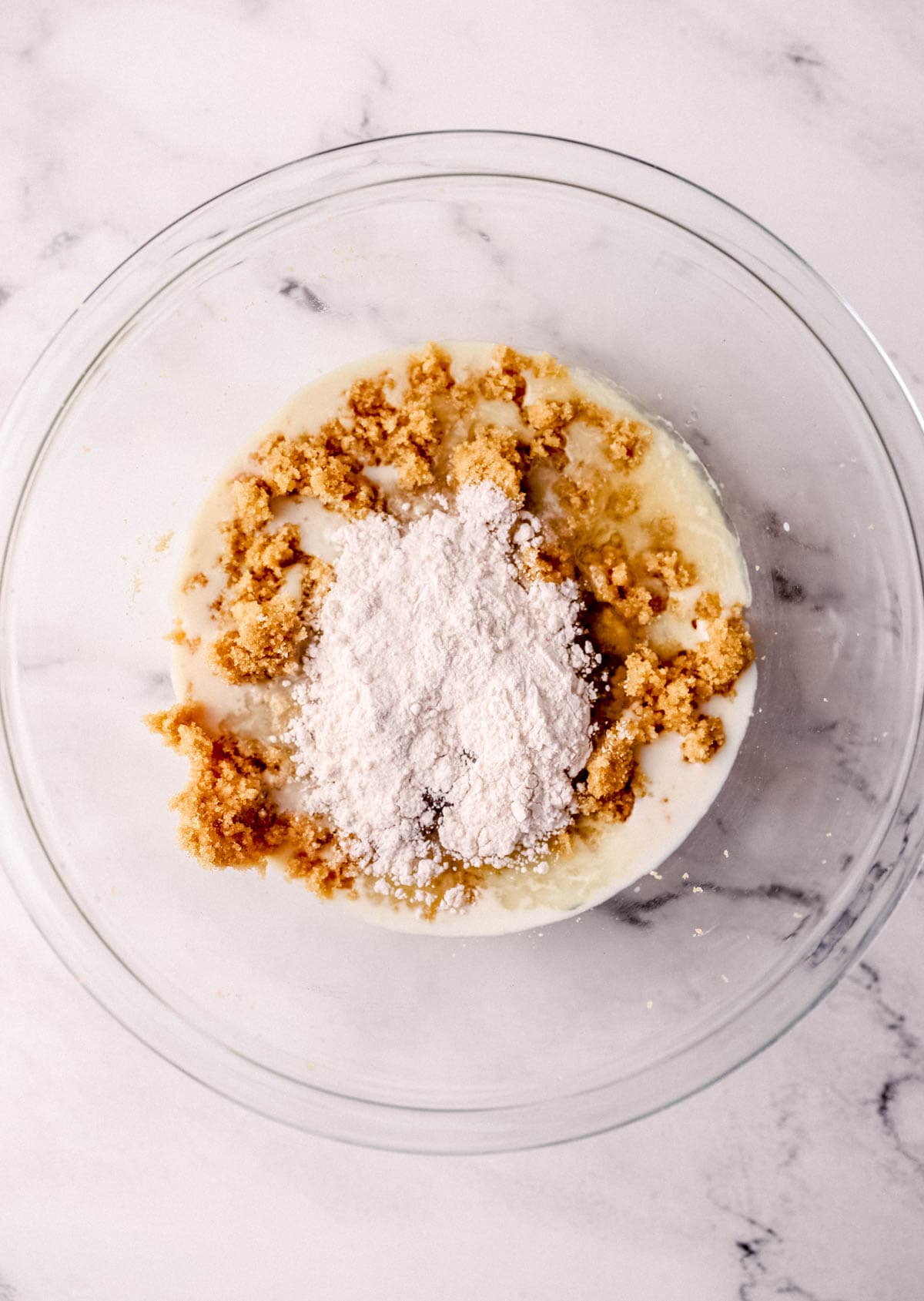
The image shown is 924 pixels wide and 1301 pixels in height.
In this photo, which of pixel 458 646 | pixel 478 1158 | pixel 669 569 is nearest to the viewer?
pixel 458 646

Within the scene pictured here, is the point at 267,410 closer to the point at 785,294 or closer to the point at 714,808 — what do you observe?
the point at 785,294

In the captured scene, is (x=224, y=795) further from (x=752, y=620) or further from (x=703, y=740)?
(x=752, y=620)

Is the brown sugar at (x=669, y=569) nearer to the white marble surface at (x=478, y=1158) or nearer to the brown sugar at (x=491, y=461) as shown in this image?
the brown sugar at (x=491, y=461)

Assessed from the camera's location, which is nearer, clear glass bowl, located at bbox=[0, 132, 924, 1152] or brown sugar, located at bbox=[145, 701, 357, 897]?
brown sugar, located at bbox=[145, 701, 357, 897]

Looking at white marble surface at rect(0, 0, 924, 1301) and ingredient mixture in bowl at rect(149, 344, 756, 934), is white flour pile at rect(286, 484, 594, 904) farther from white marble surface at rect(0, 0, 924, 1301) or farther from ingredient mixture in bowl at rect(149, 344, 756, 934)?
white marble surface at rect(0, 0, 924, 1301)

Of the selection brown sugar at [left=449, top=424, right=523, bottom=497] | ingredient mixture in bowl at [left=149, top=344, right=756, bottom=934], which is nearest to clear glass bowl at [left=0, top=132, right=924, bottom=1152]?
ingredient mixture in bowl at [left=149, top=344, right=756, bottom=934]

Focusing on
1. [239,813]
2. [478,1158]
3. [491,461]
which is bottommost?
[478,1158]

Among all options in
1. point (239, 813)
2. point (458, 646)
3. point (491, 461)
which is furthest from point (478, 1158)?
point (491, 461)
